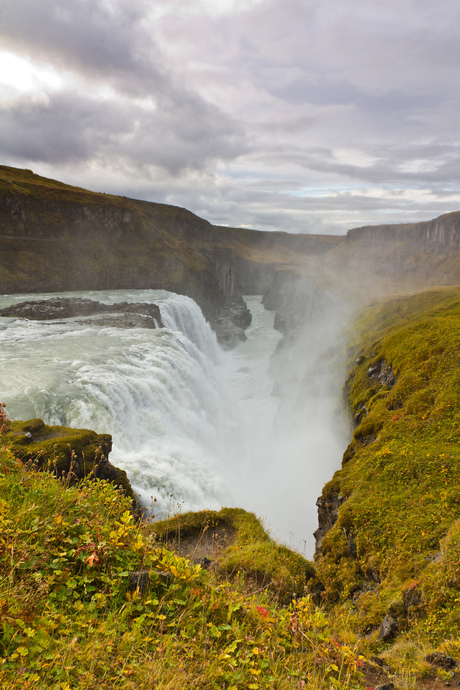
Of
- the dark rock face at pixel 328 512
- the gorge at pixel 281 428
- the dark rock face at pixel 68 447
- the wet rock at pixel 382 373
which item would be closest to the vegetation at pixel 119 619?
the gorge at pixel 281 428

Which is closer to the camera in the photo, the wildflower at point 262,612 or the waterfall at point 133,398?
the wildflower at point 262,612

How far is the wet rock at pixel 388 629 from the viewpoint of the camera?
6.88 meters

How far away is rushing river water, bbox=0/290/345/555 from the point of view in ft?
57.7

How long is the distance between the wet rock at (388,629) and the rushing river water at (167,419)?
484cm

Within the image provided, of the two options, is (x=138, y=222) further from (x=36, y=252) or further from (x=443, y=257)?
(x=443, y=257)

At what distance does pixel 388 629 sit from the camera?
276 inches

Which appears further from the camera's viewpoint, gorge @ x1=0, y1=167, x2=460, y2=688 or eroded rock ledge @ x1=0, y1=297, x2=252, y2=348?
eroded rock ledge @ x1=0, y1=297, x2=252, y2=348

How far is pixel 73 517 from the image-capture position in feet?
15.7

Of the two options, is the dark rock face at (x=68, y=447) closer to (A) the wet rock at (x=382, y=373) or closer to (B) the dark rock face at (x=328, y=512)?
(B) the dark rock face at (x=328, y=512)

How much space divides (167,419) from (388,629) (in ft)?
59.3

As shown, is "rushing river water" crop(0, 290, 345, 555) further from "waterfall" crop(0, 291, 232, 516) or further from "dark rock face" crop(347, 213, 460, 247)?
"dark rock face" crop(347, 213, 460, 247)

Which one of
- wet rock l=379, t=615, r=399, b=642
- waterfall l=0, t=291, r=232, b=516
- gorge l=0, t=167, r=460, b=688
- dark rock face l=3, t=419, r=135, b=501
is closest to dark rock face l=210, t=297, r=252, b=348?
gorge l=0, t=167, r=460, b=688

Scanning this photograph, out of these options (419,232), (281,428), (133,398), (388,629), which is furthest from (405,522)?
(419,232)

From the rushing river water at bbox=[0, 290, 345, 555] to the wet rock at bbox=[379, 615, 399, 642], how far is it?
15.9 ft
